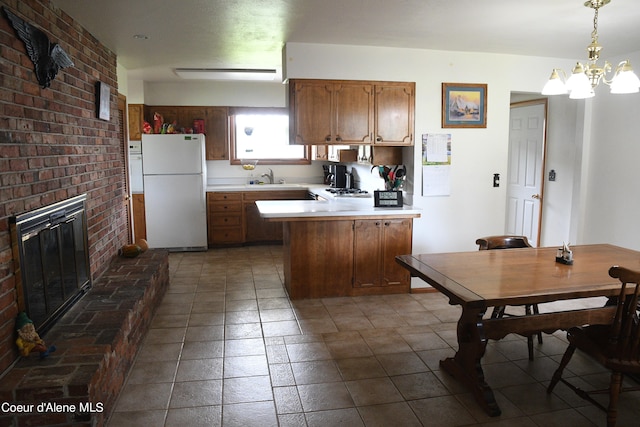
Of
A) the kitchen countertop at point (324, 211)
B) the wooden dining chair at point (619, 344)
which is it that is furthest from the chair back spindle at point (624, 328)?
the kitchen countertop at point (324, 211)

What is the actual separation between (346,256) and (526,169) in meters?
2.80

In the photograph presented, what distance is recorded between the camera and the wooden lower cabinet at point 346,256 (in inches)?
169

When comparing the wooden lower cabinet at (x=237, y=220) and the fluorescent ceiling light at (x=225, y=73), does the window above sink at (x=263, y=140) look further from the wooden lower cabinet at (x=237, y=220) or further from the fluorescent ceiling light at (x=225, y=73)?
the fluorescent ceiling light at (x=225, y=73)

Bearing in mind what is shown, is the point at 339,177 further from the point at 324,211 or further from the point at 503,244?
the point at 503,244

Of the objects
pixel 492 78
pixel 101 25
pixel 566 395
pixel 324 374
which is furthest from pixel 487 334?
pixel 101 25

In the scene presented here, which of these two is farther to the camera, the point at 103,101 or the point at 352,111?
the point at 352,111

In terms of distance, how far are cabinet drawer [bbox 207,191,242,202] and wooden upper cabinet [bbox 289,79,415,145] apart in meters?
2.53

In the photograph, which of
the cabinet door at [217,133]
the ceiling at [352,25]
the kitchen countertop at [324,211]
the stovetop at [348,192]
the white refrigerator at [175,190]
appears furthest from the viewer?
the cabinet door at [217,133]

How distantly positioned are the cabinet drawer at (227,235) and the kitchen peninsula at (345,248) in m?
2.16

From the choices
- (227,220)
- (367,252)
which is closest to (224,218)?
(227,220)

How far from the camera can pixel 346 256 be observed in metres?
4.38

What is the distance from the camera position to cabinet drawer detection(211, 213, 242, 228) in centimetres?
648

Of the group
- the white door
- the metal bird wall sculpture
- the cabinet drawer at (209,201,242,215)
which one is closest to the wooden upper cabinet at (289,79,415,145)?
the metal bird wall sculpture

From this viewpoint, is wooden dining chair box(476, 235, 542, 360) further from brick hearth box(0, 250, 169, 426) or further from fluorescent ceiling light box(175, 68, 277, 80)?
fluorescent ceiling light box(175, 68, 277, 80)
